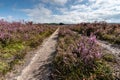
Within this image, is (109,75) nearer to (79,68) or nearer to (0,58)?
(79,68)

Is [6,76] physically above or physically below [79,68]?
below

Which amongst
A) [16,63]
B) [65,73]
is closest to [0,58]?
[16,63]

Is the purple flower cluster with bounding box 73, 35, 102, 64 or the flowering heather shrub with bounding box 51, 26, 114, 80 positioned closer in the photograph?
the flowering heather shrub with bounding box 51, 26, 114, 80

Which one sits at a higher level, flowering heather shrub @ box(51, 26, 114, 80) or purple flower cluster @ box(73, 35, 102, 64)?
purple flower cluster @ box(73, 35, 102, 64)

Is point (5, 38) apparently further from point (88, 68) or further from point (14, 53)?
point (88, 68)

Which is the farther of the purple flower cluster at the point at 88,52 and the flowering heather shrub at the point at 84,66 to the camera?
the purple flower cluster at the point at 88,52

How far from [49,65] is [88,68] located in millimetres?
3023

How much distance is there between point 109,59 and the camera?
8.54 meters

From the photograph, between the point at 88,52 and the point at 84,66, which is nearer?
the point at 84,66

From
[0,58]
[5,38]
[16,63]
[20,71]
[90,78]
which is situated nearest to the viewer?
[90,78]

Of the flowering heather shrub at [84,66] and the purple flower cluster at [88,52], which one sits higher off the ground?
the purple flower cluster at [88,52]

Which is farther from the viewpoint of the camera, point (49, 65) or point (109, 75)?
point (49, 65)

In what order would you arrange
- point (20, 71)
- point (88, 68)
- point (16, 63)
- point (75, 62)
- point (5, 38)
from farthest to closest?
point (5, 38) → point (16, 63) → point (20, 71) → point (75, 62) → point (88, 68)

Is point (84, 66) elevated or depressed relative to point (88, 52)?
depressed
